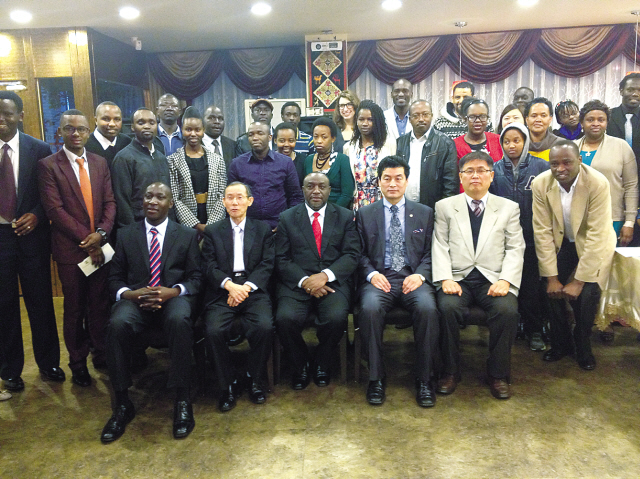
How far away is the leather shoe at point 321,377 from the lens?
308 centimetres

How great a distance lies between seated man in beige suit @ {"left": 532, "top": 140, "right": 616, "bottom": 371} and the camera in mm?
3109

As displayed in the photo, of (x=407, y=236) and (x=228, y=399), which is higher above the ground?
(x=407, y=236)

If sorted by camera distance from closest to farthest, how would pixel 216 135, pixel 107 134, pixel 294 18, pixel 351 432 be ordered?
pixel 351 432
pixel 107 134
pixel 216 135
pixel 294 18

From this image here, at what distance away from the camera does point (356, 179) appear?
3.76 metres

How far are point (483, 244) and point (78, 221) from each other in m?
2.53

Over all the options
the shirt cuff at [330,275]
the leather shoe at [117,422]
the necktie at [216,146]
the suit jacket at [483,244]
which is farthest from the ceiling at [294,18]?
the leather shoe at [117,422]

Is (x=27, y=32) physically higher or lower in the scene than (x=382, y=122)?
higher

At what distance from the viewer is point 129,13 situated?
6.17 metres

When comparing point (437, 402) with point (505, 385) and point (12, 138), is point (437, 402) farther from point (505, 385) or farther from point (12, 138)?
point (12, 138)

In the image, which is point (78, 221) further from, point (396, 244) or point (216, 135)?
point (396, 244)

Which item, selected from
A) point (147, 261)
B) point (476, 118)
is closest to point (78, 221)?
point (147, 261)

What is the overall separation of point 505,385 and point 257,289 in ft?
5.17

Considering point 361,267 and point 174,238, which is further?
point 361,267

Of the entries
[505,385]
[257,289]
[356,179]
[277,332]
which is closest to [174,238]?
[257,289]
